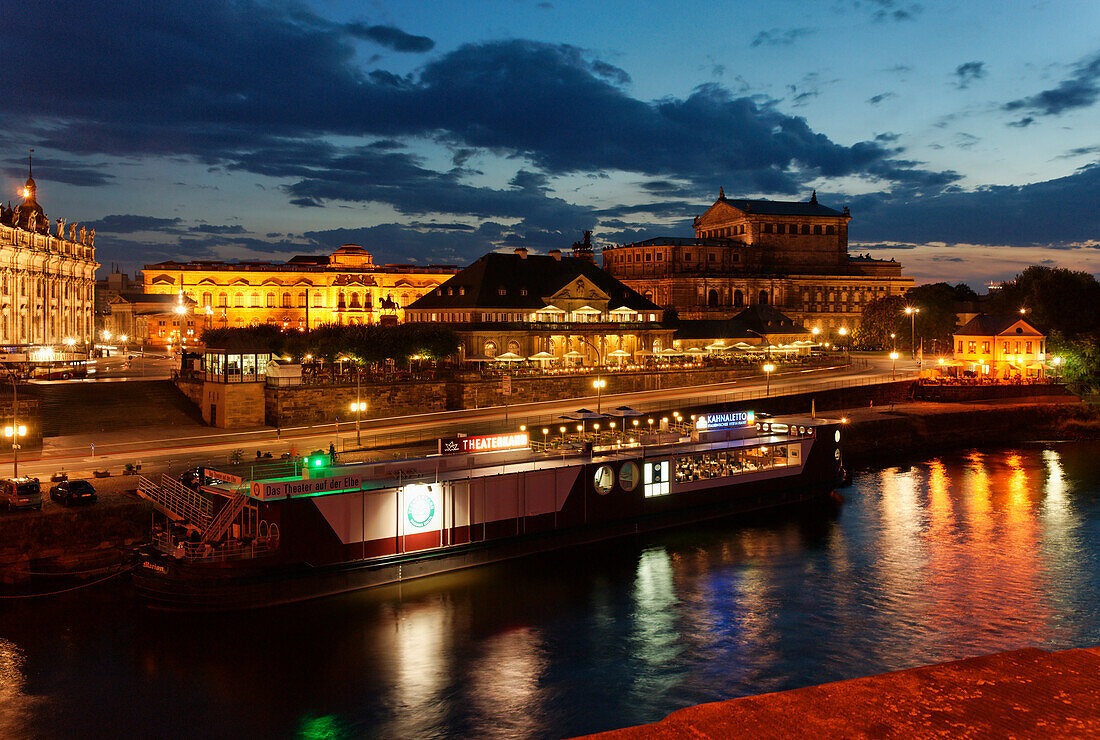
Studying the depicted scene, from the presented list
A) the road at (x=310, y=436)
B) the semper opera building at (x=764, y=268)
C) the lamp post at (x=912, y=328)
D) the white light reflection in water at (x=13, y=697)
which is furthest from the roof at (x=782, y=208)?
the white light reflection in water at (x=13, y=697)

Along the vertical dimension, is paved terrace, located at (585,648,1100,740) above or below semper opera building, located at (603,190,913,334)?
below

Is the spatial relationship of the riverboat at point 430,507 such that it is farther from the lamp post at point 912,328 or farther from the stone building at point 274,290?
the stone building at point 274,290

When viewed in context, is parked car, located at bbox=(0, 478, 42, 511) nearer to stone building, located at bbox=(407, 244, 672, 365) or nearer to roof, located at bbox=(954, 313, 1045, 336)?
stone building, located at bbox=(407, 244, 672, 365)

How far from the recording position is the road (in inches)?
1758

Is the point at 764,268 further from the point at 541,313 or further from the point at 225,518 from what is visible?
the point at 225,518

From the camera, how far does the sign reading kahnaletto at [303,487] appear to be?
31.9 meters

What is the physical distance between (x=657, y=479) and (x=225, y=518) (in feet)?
68.4

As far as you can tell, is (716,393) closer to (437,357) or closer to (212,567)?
(437,357)

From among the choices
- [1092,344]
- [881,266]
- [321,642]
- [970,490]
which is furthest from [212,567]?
[881,266]

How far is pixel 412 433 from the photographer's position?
180 feet

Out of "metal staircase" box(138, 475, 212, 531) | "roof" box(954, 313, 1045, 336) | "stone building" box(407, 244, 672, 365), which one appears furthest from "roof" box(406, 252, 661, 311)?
"metal staircase" box(138, 475, 212, 531)

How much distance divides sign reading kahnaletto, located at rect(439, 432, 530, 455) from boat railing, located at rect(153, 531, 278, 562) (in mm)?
9827

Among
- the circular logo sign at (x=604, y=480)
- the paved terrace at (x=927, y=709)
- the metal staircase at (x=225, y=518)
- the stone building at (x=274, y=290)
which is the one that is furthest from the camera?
the stone building at (x=274, y=290)

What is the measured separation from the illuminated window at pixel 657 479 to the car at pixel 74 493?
82.0ft
